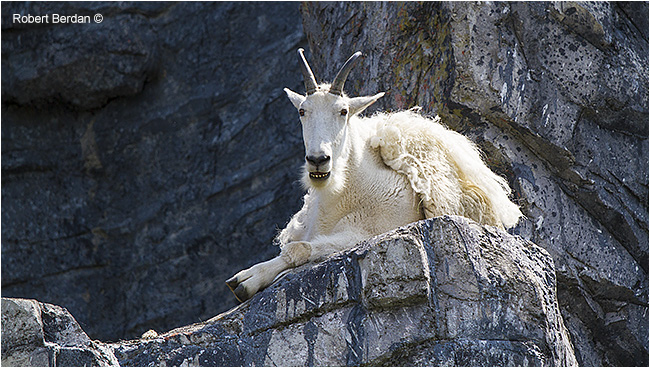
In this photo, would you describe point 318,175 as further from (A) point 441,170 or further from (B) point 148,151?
(B) point 148,151

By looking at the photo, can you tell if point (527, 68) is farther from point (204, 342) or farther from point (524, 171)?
point (204, 342)

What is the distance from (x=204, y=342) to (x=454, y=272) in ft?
5.39

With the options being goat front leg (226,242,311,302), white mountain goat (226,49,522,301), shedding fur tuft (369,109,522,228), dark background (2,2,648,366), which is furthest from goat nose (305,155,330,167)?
dark background (2,2,648,366)

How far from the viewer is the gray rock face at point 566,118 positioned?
855cm

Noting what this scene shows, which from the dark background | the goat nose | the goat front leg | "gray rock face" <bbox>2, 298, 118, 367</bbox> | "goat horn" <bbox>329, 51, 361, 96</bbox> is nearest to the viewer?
"gray rock face" <bbox>2, 298, 118, 367</bbox>

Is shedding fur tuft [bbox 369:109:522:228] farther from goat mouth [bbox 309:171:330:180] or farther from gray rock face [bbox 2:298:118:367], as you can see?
gray rock face [bbox 2:298:118:367]

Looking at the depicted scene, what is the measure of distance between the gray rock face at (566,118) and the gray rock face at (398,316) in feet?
10.5

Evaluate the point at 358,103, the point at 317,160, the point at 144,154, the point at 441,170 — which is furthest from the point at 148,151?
the point at 317,160

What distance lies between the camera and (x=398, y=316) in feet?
17.3

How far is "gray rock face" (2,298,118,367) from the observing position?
193 inches

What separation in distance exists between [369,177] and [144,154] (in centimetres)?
760

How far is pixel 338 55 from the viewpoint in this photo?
9.78 meters

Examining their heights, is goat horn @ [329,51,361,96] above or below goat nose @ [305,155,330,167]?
above

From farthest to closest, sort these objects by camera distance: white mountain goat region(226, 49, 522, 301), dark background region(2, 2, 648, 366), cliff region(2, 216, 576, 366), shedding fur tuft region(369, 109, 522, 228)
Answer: dark background region(2, 2, 648, 366) < shedding fur tuft region(369, 109, 522, 228) < white mountain goat region(226, 49, 522, 301) < cliff region(2, 216, 576, 366)
